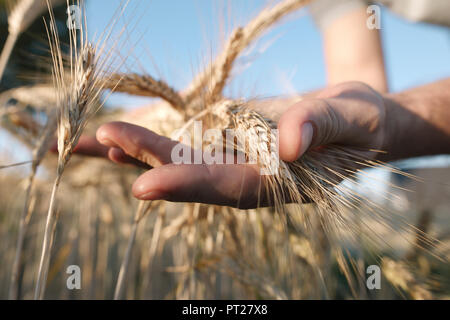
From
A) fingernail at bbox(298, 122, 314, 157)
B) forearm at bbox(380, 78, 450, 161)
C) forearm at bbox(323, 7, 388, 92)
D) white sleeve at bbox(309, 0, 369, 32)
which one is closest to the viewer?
fingernail at bbox(298, 122, 314, 157)

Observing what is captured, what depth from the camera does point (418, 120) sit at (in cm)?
86

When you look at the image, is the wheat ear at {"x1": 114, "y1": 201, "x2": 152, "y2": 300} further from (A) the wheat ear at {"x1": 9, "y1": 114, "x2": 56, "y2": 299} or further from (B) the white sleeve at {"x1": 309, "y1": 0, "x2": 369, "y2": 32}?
(B) the white sleeve at {"x1": 309, "y1": 0, "x2": 369, "y2": 32}

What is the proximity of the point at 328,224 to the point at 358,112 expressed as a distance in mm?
257

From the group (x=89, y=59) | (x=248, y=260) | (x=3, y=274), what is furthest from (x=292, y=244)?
(x=3, y=274)

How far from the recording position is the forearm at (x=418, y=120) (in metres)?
0.82

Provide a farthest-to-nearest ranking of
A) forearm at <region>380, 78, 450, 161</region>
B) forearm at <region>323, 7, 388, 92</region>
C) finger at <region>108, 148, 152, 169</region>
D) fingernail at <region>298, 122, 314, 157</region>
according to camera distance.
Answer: forearm at <region>323, 7, 388, 92</region> → forearm at <region>380, 78, 450, 161</region> → finger at <region>108, 148, 152, 169</region> → fingernail at <region>298, 122, 314, 157</region>

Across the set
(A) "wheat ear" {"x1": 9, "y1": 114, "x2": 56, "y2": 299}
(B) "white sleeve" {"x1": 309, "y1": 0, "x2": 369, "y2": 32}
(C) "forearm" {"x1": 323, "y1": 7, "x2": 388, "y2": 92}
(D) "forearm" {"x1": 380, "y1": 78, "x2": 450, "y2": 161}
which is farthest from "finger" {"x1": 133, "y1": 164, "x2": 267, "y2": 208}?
(B) "white sleeve" {"x1": 309, "y1": 0, "x2": 369, "y2": 32}

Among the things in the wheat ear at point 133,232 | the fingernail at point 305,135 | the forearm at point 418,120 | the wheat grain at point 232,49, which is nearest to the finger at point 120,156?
the wheat ear at point 133,232

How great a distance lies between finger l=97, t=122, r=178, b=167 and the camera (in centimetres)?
57

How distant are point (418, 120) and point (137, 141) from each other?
807mm

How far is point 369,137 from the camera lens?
0.68 m

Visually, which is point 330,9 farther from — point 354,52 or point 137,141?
point 137,141

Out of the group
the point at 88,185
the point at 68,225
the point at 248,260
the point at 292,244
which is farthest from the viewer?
the point at 68,225

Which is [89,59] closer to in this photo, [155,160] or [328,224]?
[155,160]
